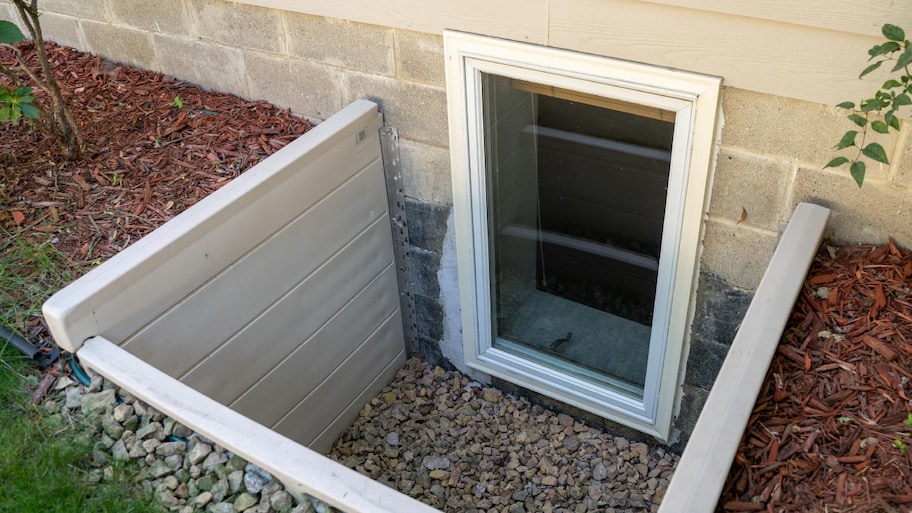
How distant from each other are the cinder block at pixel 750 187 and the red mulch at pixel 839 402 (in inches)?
10.7

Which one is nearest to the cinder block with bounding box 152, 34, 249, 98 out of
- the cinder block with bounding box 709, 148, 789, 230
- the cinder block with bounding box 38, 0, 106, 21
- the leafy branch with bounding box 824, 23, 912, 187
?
the cinder block with bounding box 38, 0, 106, 21

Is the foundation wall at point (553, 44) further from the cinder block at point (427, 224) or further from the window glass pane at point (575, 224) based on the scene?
the window glass pane at point (575, 224)

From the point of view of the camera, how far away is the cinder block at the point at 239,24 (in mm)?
3666

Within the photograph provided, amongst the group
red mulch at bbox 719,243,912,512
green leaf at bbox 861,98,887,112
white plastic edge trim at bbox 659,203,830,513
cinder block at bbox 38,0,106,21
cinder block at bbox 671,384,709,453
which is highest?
green leaf at bbox 861,98,887,112

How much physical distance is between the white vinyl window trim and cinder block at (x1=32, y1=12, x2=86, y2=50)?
2436 millimetres


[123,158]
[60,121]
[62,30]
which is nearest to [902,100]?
[123,158]

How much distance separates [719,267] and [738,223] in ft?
0.74

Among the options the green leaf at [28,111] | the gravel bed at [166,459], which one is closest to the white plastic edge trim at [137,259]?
the gravel bed at [166,459]

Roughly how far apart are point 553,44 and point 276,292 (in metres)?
1.55

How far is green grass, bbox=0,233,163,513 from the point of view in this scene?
2381 mm

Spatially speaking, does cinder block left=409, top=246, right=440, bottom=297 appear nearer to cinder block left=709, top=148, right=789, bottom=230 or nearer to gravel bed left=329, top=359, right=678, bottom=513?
gravel bed left=329, top=359, right=678, bottom=513

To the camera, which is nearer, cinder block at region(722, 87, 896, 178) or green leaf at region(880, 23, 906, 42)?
green leaf at region(880, 23, 906, 42)

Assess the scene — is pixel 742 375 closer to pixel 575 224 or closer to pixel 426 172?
pixel 575 224

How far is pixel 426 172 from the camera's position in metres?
3.69
